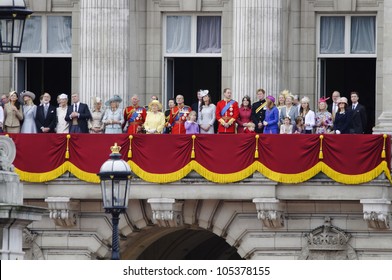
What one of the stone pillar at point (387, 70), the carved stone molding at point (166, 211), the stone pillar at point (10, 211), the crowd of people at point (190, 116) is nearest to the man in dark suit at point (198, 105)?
the crowd of people at point (190, 116)

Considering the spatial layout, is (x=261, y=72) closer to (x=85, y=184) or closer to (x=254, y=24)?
(x=254, y=24)

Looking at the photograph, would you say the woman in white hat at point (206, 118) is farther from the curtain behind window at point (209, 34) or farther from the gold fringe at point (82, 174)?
the curtain behind window at point (209, 34)

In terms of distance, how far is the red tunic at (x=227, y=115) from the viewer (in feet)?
256

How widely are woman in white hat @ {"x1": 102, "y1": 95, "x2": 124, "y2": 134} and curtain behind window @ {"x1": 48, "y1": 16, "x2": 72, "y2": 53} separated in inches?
328

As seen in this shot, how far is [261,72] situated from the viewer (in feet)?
273

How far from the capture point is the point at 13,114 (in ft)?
262

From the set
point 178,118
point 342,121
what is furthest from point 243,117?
point 342,121

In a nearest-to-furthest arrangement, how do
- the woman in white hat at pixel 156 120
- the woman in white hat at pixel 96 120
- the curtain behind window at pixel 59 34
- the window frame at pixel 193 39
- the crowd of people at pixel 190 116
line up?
the crowd of people at pixel 190 116, the woman in white hat at pixel 156 120, the woman in white hat at pixel 96 120, the window frame at pixel 193 39, the curtain behind window at pixel 59 34

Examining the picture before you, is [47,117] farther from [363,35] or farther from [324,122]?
[363,35]

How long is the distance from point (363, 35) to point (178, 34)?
19.6ft

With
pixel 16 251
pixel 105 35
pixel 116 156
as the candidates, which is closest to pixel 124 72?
pixel 105 35

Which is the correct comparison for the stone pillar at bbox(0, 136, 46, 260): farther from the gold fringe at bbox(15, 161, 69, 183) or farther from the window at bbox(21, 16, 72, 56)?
the window at bbox(21, 16, 72, 56)

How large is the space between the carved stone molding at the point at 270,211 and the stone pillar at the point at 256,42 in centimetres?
495

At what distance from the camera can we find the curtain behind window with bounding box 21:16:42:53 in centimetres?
8775
